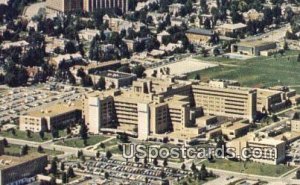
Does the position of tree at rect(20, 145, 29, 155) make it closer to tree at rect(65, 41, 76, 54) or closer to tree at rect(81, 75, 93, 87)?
tree at rect(81, 75, 93, 87)

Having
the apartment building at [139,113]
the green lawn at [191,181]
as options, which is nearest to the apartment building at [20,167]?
the green lawn at [191,181]

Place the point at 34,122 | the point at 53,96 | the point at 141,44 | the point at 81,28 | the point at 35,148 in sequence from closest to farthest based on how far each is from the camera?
the point at 35,148 < the point at 34,122 < the point at 53,96 < the point at 141,44 < the point at 81,28

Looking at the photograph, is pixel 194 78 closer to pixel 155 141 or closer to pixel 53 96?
pixel 53 96

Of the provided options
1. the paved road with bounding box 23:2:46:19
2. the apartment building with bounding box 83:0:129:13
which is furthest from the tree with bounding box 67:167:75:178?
the apartment building with bounding box 83:0:129:13

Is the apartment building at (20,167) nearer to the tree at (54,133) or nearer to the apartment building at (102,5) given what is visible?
the tree at (54,133)

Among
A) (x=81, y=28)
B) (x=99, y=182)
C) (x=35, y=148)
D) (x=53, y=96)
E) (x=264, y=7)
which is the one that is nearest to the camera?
(x=99, y=182)

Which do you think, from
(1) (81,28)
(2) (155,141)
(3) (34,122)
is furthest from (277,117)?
(1) (81,28)

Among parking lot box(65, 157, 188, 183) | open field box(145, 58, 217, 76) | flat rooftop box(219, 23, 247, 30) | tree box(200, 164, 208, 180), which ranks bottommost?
parking lot box(65, 157, 188, 183)
